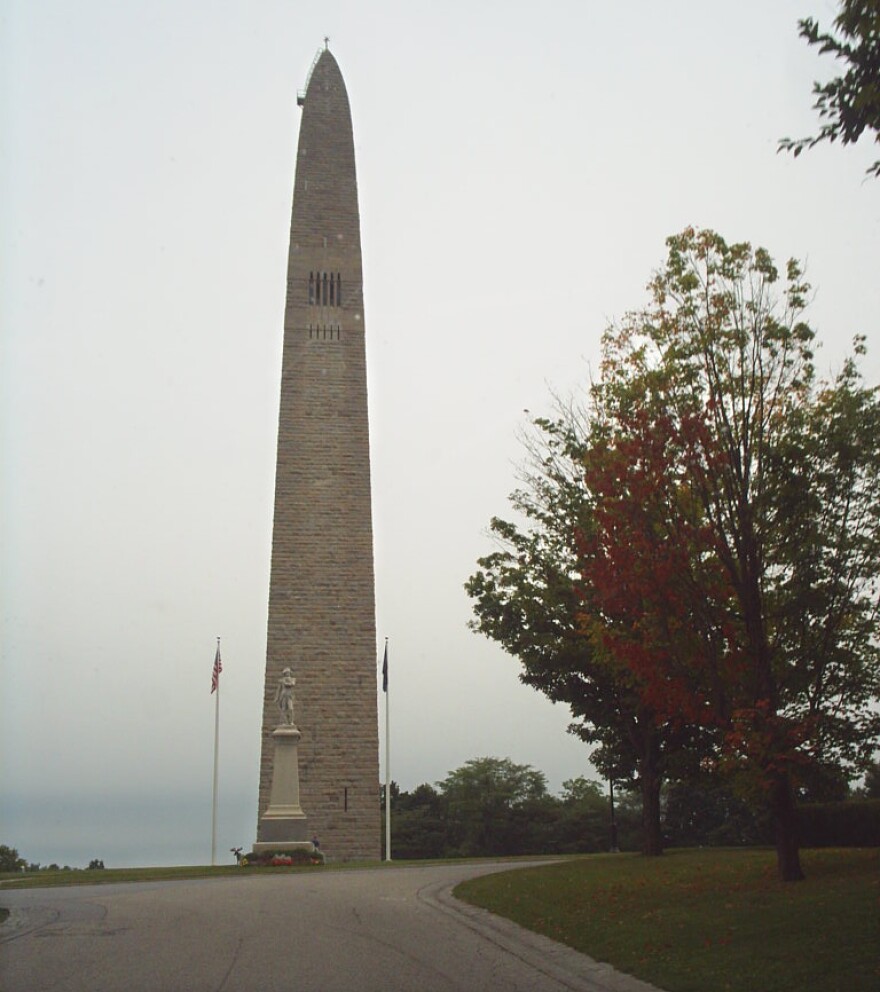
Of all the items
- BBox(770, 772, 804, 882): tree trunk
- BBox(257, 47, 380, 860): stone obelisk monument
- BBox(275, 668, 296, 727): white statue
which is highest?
BBox(257, 47, 380, 860): stone obelisk monument

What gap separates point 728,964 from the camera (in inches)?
346

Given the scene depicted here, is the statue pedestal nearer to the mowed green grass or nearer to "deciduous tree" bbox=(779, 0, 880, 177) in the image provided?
the mowed green grass

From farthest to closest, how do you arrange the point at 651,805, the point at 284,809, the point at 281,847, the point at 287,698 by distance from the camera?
the point at 287,698, the point at 284,809, the point at 281,847, the point at 651,805

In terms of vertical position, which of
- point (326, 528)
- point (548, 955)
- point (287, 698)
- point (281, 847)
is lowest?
point (548, 955)

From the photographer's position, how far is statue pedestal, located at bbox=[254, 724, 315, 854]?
2675 centimetres

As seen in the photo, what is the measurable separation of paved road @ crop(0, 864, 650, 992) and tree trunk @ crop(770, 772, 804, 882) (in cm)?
383

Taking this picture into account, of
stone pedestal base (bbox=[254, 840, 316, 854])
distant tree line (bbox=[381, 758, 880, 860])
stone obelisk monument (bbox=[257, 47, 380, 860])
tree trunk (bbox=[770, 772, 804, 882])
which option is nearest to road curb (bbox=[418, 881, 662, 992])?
tree trunk (bbox=[770, 772, 804, 882])

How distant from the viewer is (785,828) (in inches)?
549

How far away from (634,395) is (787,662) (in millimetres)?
4351

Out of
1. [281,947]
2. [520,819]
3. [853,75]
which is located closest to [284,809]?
[281,947]

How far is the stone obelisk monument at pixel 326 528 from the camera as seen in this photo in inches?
1359

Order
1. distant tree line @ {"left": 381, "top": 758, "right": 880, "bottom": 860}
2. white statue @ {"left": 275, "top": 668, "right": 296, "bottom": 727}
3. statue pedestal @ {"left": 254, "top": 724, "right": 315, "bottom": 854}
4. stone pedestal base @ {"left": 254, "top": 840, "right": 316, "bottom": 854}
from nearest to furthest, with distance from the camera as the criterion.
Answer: stone pedestal base @ {"left": 254, "top": 840, "right": 316, "bottom": 854}, statue pedestal @ {"left": 254, "top": 724, "right": 315, "bottom": 854}, white statue @ {"left": 275, "top": 668, "right": 296, "bottom": 727}, distant tree line @ {"left": 381, "top": 758, "right": 880, "bottom": 860}

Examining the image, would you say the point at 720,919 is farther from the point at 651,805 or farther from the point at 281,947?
the point at 651,805

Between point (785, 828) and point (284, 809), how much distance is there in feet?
53.3
